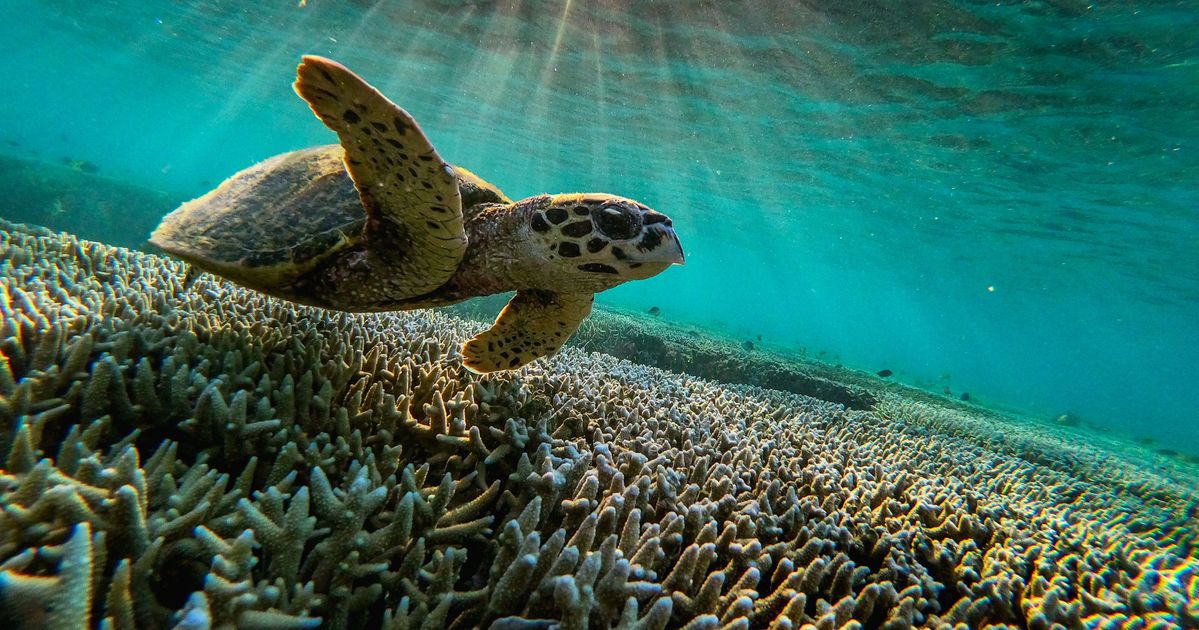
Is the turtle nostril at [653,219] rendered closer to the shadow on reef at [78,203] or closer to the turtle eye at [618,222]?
the turtle eye at [618,222]

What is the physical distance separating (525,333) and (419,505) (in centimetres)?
160

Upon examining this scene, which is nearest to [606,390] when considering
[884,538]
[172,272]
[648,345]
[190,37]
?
[884,538]

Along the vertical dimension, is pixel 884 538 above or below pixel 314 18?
below

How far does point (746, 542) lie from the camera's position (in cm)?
237

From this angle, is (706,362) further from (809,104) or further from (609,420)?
(809,104)

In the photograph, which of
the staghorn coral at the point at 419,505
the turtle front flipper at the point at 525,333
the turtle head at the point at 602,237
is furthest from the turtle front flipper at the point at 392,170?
the staghorn coral at the point at 419,505

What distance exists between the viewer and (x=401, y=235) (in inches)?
110

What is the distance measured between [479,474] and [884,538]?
220 cm

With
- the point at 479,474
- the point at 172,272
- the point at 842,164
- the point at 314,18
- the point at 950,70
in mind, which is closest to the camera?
the point at 479,474

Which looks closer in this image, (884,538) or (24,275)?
(884,538)

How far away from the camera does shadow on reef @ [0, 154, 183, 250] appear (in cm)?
1427

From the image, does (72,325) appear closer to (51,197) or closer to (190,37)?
(51,197)

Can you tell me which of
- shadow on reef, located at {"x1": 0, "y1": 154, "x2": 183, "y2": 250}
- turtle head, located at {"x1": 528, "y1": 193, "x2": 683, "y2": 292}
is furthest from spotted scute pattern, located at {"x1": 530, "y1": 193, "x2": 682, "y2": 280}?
shadow on reef, located at {"x1": 0, "y1": 154, "x2": 183, "y2": 250}

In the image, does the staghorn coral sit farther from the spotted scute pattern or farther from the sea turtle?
the spotted scute pattern
